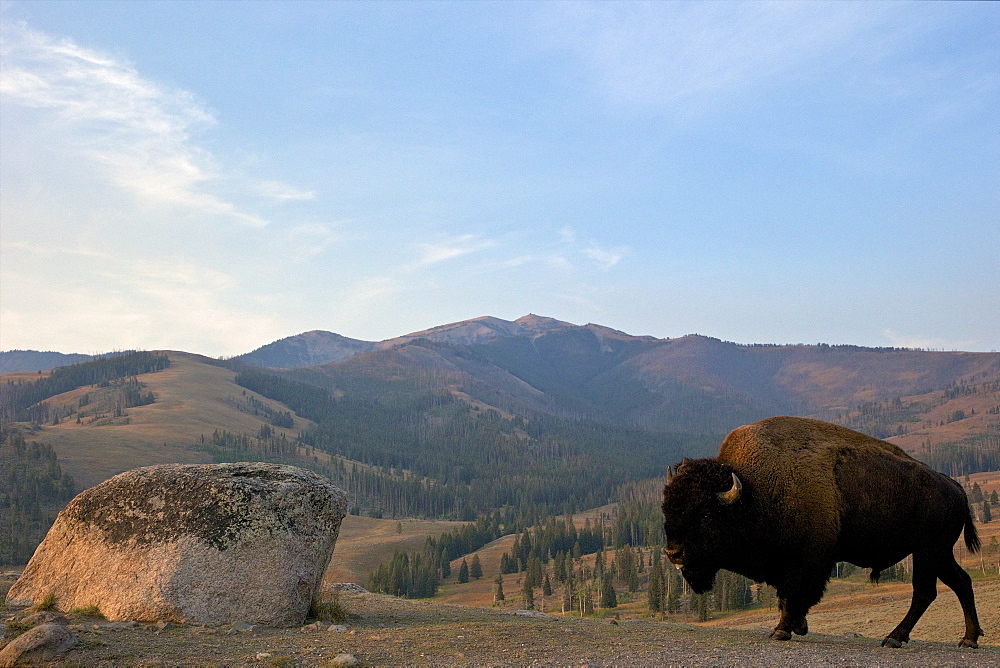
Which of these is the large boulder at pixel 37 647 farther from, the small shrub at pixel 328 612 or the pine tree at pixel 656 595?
the pine tree at pixel 656 595

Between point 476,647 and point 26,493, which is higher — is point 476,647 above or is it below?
above

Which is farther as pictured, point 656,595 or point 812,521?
point 656,595

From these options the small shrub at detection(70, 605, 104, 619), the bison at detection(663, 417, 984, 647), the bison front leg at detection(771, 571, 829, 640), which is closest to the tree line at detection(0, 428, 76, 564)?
the small shrub at detection(70, 605, 104, 619)

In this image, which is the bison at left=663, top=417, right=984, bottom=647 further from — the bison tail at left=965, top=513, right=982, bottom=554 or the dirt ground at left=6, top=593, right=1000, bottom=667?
the dirt ground at left=6, top=593, right=1000, bottom=667

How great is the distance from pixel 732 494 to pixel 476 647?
5044 mm

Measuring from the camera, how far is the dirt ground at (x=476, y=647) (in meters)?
10.8

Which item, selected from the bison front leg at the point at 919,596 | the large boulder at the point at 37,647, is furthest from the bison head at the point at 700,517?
the large boulder at the point at 37,647

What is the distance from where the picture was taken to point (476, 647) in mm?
12023

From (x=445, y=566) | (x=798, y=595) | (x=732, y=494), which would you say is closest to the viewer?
(x=732, y=494)

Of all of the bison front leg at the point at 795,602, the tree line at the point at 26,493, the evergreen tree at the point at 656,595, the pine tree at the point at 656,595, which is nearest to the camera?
the bison front leg at the point at 795,602

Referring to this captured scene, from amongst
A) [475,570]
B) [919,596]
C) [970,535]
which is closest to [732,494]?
[919,596]

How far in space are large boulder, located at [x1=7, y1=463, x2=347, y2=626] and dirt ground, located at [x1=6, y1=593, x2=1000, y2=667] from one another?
687 mm

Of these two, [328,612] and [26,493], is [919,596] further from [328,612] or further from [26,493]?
[26,493]

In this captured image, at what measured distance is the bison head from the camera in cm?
1316
